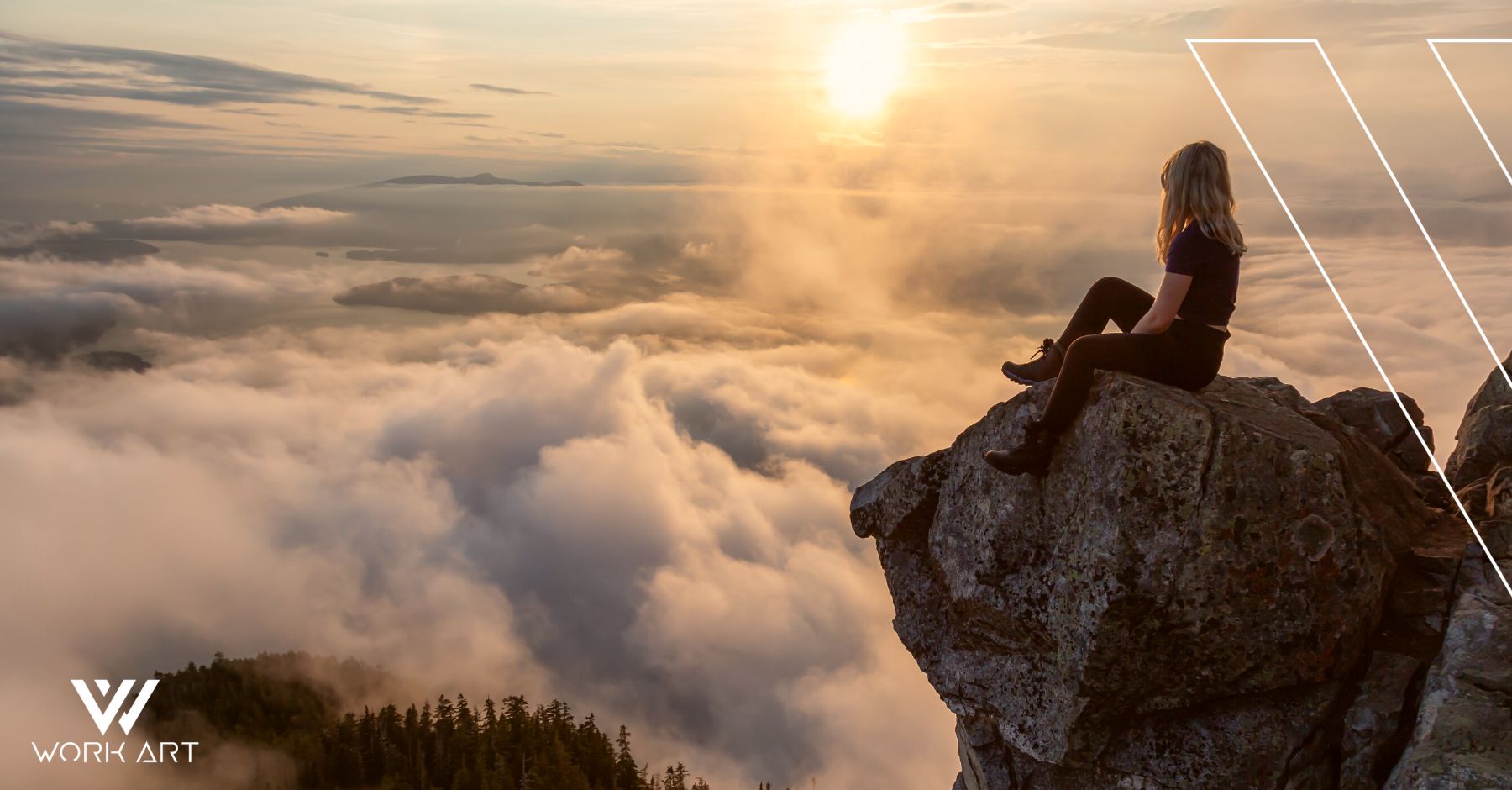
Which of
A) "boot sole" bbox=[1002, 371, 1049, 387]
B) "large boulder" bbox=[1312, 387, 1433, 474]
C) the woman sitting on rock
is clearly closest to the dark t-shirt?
the woman sitting on rock

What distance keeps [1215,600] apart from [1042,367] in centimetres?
419

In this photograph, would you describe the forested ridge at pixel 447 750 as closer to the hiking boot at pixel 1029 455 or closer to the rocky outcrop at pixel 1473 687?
the hiking boot at pixel 1029 455

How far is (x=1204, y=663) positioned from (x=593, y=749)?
14263 centimetres

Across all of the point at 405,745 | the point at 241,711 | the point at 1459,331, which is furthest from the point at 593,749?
the point at 1459,331

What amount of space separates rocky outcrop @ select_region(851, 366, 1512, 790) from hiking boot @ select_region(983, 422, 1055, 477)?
26cm

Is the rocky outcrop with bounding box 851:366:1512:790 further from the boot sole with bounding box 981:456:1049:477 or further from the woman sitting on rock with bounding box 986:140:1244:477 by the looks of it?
the woman sitting on rock with bounding box 986:140:1244:477

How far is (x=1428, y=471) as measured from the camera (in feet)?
52.2

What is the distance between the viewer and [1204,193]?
11.4 meters

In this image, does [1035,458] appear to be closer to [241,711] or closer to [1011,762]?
[1011,762]

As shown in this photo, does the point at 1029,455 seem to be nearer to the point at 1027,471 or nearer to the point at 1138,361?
the point at 1027,471

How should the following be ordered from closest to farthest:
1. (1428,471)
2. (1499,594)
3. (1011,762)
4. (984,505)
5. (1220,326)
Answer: (1499,594), (1220,326), (984,505), (1011,762), (1428,471)

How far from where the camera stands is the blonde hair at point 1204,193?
11469 millimetres

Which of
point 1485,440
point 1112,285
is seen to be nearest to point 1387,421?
point 1485,440

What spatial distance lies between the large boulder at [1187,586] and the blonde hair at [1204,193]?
2.21 m
